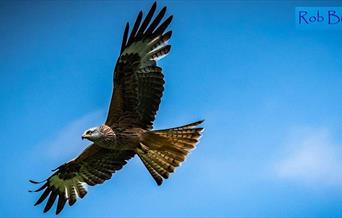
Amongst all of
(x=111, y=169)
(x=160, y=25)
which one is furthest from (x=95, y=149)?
(x=160, y=25)

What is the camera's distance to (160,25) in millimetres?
7508

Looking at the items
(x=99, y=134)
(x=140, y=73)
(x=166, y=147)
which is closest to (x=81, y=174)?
(x=99, y=134)

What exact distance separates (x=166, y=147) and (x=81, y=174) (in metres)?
1.13

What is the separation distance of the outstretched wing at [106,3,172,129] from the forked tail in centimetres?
20

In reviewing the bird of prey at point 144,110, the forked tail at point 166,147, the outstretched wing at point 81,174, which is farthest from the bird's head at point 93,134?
the outstretched wing at point 81,174

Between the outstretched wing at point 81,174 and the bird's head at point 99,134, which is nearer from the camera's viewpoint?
the bird's head at point 99,134

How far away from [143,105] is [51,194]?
1.45 m

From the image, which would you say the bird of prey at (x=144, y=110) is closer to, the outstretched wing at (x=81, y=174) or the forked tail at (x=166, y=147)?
the forked tail at (x=166, y=147)

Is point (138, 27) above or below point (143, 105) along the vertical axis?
above

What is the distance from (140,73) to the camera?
7496mm

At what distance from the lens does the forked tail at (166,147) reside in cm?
743

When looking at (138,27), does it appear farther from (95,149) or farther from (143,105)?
(95,149)

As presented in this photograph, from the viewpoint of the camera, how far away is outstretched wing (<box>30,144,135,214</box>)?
809 centimetres

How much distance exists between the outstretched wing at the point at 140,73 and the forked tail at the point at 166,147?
20 cm
